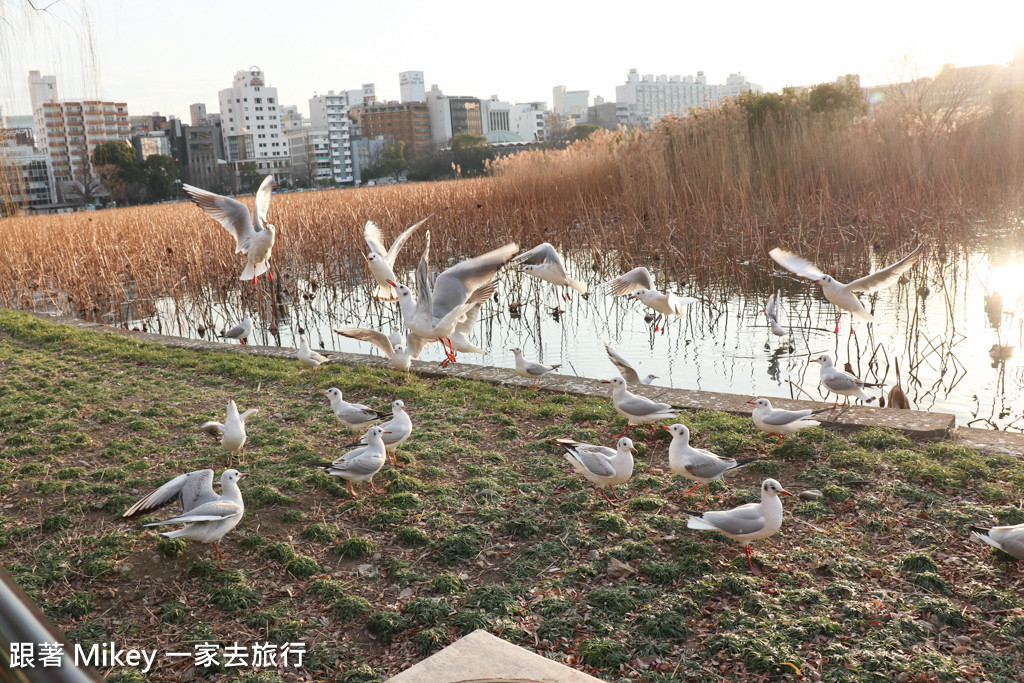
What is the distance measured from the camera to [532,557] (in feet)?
12.9

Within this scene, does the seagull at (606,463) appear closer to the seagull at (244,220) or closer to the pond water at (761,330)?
the pond water at (761,330)

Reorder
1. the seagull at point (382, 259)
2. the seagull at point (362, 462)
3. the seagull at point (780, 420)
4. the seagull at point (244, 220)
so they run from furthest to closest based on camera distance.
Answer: the seagull at point (244, 220) < the seagull at point (382, 259) < the seagull at point (780, 420) < the seagull at point (362, 462)

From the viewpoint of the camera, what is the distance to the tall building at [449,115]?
424ft

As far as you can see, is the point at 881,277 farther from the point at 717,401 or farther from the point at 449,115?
the point at 449,115

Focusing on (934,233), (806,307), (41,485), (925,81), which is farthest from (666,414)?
(925,81)

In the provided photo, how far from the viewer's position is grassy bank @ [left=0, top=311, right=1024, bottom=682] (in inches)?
125

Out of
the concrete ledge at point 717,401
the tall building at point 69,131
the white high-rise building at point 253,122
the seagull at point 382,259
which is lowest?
the concrete ledge at point 717,401

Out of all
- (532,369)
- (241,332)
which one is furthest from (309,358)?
(532,369)

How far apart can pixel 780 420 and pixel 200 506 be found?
11.3ft

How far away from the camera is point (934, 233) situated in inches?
417

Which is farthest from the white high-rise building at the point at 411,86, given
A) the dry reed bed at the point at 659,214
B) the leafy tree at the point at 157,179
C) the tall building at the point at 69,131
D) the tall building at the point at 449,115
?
the dry reed bed at the point at 659,214

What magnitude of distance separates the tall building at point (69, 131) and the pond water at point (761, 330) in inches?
135

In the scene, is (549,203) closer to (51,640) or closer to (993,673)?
(993,673)

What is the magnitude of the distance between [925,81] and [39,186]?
5416 centimetres
